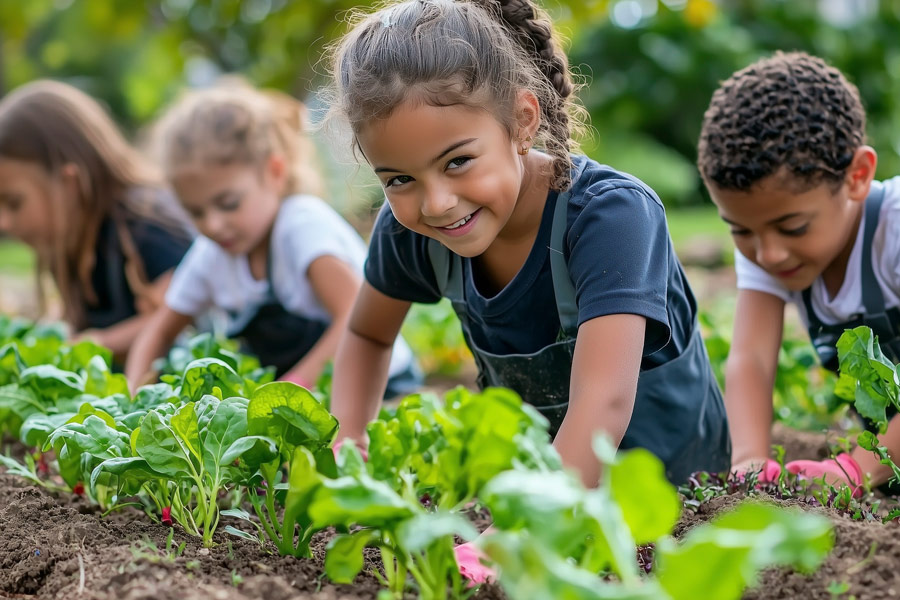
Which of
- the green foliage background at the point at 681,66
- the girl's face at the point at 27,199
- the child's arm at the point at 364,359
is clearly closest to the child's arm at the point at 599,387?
the child's arm at the point at 364,359

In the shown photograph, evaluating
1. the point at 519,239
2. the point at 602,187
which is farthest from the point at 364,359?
the point at 602,187

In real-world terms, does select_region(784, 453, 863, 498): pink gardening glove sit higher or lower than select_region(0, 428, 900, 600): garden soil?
lower

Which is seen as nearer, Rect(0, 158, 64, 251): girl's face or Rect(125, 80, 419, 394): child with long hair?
Rect(125, 80, 419, 394): child with long hair

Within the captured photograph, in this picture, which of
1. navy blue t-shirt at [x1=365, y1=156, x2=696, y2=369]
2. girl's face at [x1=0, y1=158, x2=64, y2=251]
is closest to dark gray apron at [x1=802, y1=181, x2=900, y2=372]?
navy blue t-shirt at [x1=365, y1=156, x2=696, y2=369]

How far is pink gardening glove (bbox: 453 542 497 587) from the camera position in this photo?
1.43 m

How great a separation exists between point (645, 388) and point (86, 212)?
2988 millimetres

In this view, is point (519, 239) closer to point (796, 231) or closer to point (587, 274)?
point (587, 274)

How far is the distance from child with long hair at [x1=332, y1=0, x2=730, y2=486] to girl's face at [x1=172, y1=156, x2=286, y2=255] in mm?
1198

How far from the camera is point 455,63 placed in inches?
70.2

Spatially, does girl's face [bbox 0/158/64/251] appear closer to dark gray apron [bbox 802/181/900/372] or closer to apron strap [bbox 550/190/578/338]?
apron strap [bbox 550/190/578/338]

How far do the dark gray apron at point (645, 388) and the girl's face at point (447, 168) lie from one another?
0.32m

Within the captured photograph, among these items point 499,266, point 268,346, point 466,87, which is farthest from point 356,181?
point 268,346

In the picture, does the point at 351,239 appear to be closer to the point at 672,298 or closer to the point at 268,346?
the point at 268,346

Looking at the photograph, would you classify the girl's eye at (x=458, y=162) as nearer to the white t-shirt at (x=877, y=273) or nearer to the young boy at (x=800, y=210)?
the young boy at (x=800, y=210)
